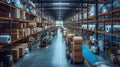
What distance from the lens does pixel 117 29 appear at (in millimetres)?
8383

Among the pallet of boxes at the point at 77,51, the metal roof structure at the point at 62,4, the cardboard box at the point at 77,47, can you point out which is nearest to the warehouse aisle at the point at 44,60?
the pallet of boxes at the point at 77,51

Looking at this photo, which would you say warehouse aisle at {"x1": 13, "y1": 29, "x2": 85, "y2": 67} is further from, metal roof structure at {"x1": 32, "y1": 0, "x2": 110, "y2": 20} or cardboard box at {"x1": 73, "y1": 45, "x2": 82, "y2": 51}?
metal roof structure at {"x1": 32, "y1": 0, "x2": 110, "y2": 20}

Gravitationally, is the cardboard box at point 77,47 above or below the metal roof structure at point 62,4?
below

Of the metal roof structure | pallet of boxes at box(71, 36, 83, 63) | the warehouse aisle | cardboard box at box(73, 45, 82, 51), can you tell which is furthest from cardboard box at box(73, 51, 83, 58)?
the metal roof structure

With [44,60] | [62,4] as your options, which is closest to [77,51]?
[44,60]

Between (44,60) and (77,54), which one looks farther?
(44,60)

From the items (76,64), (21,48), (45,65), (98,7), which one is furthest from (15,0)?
(98,7)

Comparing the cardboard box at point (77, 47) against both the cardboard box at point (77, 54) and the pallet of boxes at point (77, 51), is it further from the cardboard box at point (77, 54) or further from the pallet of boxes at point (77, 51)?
the cardboard box at point (77, 54)

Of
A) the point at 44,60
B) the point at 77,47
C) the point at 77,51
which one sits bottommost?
the point at 44,60

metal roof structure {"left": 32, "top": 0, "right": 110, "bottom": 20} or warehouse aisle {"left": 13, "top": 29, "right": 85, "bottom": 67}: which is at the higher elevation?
metal roof structure {"left": 32, "top": 0, "right": 110, "bottom": 20}

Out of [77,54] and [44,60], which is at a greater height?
[77,54]

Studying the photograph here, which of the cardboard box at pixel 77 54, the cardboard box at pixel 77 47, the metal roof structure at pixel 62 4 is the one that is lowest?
the cardboard box at pixel 77 54

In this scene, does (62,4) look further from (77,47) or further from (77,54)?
(77,54)

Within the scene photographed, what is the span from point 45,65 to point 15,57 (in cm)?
165
